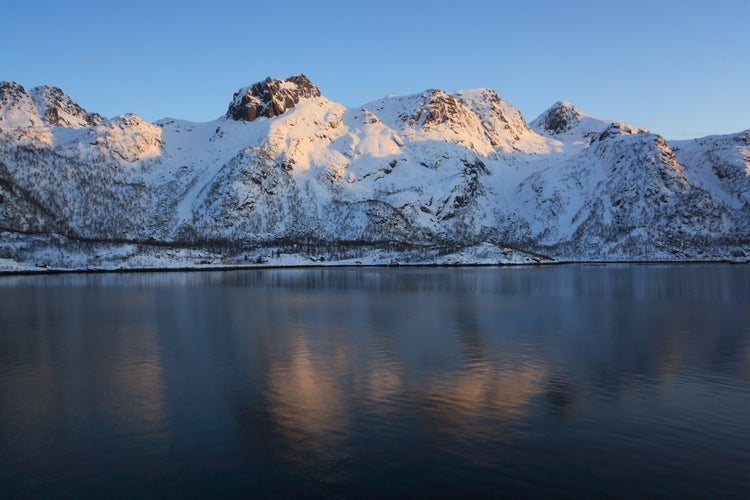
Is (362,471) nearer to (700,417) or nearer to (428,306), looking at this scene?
(700,417)

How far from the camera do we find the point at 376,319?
56.7 metres

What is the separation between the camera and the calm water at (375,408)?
1831 cm

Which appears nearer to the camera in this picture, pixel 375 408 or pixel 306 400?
pixel 375 408

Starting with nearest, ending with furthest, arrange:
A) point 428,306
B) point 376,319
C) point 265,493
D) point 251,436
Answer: point 265,493 < point 251,436 < point 376,319 < point 428,306

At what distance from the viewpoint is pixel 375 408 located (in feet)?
84.6

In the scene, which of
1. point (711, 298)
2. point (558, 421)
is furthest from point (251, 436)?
point (711, 298)

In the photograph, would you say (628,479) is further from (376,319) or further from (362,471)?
(376,319)

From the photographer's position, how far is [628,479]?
18.1m

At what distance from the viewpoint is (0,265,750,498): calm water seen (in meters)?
18.3

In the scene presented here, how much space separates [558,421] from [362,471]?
30.0 feet

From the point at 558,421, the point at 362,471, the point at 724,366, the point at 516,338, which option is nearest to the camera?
the point at 362,471

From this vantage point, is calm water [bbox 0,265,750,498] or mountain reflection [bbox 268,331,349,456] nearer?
calm water [bbox 0,265,750,498]

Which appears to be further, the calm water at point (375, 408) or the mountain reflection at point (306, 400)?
the mountain reflection at point (306, 400)

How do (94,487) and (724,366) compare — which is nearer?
(94,487)
